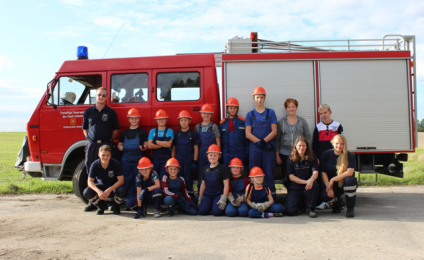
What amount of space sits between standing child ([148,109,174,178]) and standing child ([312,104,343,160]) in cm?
265

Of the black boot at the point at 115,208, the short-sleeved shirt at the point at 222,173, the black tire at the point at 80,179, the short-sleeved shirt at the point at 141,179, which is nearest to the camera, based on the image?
the short-sleeved shirt at the point at 222,173

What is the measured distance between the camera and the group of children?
18.3 ft

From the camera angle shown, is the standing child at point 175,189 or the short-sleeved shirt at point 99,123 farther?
the short-sleeved shirt at point 99,123

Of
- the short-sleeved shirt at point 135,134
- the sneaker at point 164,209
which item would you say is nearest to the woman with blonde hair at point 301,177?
the sneaker at point 164,209

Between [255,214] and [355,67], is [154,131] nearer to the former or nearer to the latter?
[255,214]

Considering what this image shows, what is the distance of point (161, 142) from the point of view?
6.06 metres

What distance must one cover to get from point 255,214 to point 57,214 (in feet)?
11.2

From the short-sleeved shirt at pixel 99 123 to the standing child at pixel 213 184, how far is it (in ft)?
6.30

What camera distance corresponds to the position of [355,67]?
653 centimetres

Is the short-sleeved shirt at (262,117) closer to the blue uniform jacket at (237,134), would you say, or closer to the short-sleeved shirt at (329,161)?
the blue uniform jacket at (237,134)

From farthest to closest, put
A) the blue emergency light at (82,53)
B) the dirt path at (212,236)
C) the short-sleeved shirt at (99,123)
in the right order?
1. the blue emergency light at (82,53)
2. the short-sleeved shirt at (99,123)
3. the dirt path at (212,236)

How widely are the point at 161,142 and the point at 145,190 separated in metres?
0.89

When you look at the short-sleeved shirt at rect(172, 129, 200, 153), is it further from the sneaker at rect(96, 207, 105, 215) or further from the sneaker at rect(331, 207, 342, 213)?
the sneaker at rect(331, 207, 342, 213)

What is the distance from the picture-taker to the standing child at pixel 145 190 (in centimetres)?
566
